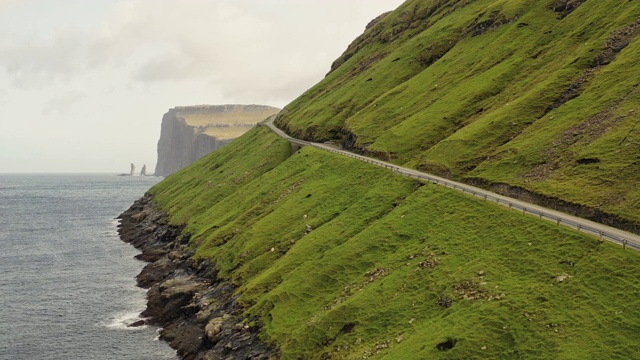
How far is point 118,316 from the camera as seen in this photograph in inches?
3083

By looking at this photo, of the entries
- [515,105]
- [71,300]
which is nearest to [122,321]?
[71,300]

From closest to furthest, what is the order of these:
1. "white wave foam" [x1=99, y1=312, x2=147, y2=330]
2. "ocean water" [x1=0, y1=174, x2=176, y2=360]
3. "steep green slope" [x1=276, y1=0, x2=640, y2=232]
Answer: "steep green slope" [x1=276, y1=0, x2=640, y2=232], "ocean water" [x1=0, y1=174, x2=176, y2=360], "white wave foam" [x1=99, y1=312, x2=147, y2=330]

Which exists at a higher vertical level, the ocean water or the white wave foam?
the ocean water

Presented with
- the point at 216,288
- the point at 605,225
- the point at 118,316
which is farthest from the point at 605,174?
the point at 118,316

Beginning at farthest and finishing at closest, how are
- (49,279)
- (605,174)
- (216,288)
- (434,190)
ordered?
1. (49,279)
2. (216,288)
3. (434,190)
4. (605,174)

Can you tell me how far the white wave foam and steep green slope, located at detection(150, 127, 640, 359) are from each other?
14196mm

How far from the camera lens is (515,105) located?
3607 inches

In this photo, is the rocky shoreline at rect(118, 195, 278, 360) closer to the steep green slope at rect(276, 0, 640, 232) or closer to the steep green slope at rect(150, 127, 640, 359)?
the steep green slope at rect(150, 127, 640, 359)

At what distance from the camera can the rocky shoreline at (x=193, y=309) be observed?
56.8 m

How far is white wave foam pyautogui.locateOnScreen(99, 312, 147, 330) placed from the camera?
7331cm

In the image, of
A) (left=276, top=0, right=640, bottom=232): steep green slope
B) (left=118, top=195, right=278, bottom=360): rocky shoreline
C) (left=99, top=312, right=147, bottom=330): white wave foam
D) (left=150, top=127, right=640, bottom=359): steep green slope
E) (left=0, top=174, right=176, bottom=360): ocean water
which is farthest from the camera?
(left=99, top=312, right=147, bottom=330): white wave foam

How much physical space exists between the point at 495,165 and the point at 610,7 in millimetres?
53823

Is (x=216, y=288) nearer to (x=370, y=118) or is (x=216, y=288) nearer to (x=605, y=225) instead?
(x=605, y=225)

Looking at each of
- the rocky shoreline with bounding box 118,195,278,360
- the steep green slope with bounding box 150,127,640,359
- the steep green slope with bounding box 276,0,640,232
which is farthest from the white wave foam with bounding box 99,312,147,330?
the steep green slope with bounding box 276,0,640,232
